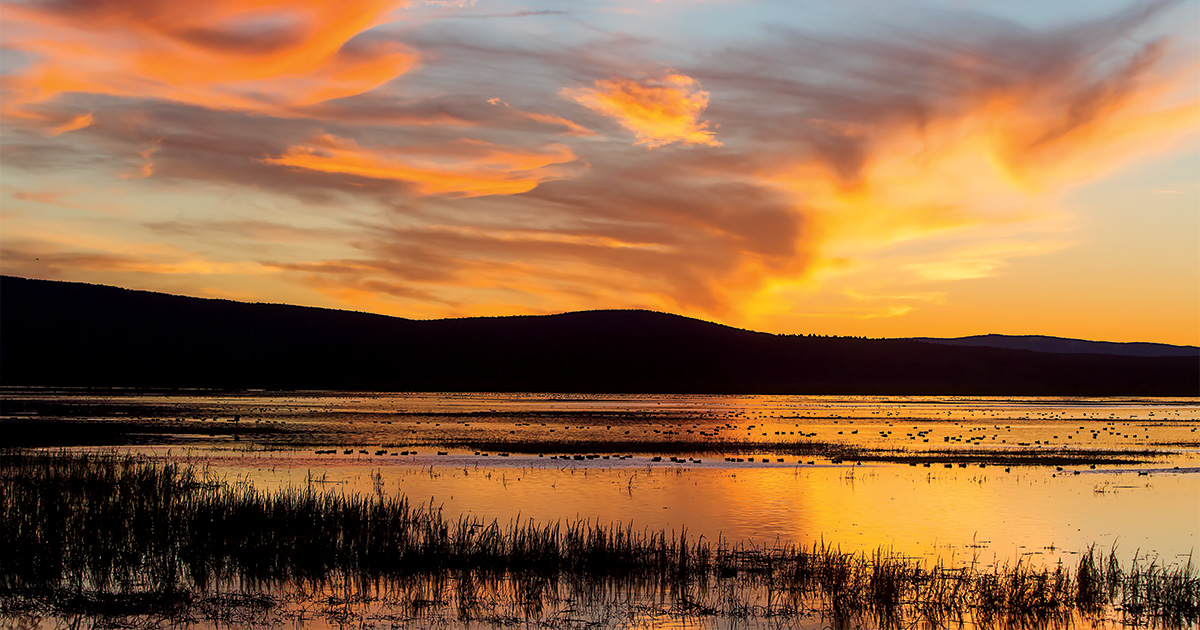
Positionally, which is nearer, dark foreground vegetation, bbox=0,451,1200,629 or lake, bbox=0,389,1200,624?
dark foreground vegetation, bbox=0,451,1200,629

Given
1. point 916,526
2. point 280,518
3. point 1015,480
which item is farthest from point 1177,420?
point 280,518

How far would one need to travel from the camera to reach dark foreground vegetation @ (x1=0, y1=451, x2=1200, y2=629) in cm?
1720

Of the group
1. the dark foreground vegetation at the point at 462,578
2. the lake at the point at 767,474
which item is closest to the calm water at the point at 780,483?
the lake at the point at 767,474

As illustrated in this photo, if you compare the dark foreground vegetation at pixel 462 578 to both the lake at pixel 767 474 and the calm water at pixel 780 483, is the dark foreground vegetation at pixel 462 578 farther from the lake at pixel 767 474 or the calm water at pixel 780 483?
the calm water at pixel 780 483

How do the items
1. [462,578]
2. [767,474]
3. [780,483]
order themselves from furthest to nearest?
[767,474] < [780,483] < [462,578]

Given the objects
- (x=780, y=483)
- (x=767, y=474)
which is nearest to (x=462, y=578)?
(x=780, y=483)

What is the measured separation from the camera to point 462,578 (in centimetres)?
1950

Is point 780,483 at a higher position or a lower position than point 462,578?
higher

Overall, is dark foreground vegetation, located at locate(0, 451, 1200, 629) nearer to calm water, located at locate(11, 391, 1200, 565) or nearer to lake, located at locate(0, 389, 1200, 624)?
lake, located at locate(0, 389, 1200, 624)

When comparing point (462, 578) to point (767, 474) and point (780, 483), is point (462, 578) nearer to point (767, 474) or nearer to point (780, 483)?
point (780, 483)

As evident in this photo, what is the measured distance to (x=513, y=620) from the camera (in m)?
16.6

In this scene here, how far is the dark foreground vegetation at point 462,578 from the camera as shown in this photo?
17.2 meters

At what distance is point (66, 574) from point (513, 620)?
8792 millimetres

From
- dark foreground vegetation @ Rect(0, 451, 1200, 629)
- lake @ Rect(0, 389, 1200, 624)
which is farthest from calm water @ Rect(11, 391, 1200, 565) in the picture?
dark foreground vegetation @ Rect(0, 451, 1200, 629)
